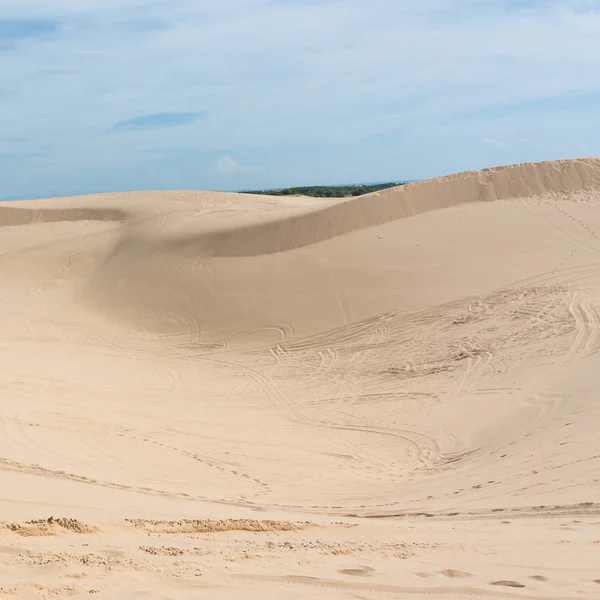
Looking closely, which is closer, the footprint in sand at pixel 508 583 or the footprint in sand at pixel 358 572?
the footprint in sand at pixel 508 583

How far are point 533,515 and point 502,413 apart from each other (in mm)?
3626

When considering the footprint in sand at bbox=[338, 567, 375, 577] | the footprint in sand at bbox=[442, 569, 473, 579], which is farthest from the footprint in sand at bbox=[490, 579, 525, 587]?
the footprint in sand at bbox=[338, 567, 375, 577]

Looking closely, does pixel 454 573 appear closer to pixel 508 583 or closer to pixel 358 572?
pixel 508 583

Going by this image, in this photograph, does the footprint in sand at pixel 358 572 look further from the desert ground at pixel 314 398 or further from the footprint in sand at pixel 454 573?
the footprint in sand at pixel 454 573

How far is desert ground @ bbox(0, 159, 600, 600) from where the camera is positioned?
3820 millimetres

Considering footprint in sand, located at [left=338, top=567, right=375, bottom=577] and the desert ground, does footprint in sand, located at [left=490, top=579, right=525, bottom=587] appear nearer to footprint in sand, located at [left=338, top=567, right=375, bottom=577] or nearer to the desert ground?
the desert ground

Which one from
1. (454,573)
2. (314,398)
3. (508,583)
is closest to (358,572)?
(454,573)

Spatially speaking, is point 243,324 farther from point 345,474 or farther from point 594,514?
point 594,514

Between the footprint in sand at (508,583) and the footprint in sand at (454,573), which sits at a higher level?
the footprint in sand at (508,583)

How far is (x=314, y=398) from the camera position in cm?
1078

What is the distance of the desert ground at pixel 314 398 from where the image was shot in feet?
12.5

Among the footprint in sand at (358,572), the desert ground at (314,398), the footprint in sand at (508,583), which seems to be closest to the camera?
the footprint in sand at (508,583)

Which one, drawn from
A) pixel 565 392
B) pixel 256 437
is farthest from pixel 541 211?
pixel 256 437

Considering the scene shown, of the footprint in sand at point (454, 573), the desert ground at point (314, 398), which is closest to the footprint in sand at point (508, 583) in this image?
the desert ground at point (314, 398)
